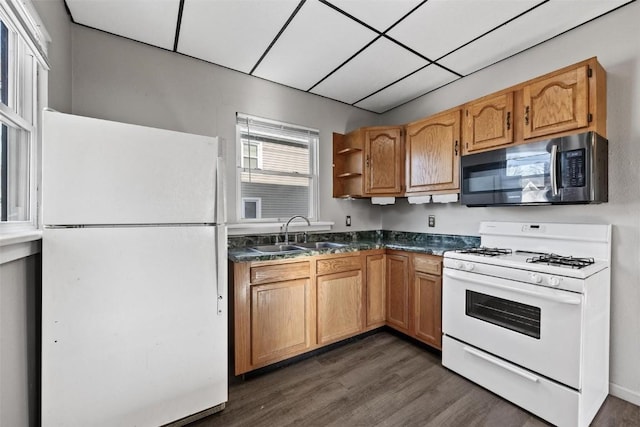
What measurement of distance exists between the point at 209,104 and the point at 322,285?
1.89 meters

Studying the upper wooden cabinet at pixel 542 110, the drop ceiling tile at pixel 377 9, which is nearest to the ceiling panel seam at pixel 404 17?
the drop ceiling tile at pixel 377 9

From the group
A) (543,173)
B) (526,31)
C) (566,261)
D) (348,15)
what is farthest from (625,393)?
(348,15)

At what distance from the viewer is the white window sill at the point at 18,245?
0.95 meters

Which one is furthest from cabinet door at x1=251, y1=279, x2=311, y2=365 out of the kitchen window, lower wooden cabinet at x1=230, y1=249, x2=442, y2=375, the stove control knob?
the stove control knob

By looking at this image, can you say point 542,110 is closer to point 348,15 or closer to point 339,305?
point 348,15

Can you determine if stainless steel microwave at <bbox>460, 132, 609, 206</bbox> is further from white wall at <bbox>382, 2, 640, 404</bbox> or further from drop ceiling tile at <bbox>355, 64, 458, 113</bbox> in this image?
drop ceiling tile at <bbox>355, 64, 458, 113</bbox>

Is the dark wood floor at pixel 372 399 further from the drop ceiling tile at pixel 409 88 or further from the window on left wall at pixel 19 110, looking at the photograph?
the drop ceiling tile at pixel 409 88

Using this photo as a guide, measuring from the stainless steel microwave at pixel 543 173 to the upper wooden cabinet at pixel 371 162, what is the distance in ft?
2.53

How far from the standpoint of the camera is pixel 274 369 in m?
2.15

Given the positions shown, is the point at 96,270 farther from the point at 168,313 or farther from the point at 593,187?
the point at 593,187

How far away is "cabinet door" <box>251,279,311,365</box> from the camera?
2020 millimetres

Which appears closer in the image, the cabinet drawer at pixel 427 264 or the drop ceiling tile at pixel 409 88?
the cabinet drawer at pixel 427 264

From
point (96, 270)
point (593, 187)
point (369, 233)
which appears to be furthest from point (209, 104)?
point (593, 187)

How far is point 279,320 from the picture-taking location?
2121 mm
